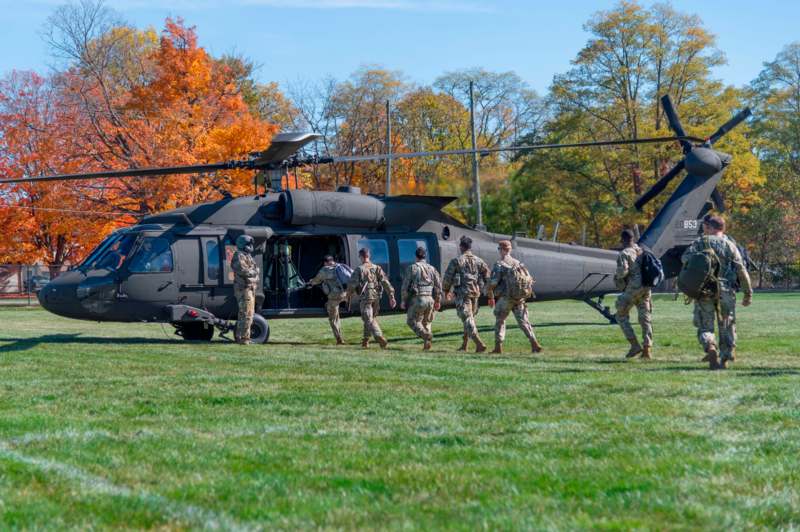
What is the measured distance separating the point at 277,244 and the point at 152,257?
8.12 ft

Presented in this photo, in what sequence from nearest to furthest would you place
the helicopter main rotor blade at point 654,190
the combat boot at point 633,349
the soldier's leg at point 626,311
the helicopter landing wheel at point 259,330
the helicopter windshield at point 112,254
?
the combat boot at point 633,349 < the soldier's leg at point 626,311 < the helicopter windshield at point 112,254 < the helicopter landing wheel at point 259,330 < the helicopter main rotor blade at point 654,190

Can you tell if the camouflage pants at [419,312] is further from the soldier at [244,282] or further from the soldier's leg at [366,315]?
the soldier at [244,282]

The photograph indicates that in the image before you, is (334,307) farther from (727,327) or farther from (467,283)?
(727,327)

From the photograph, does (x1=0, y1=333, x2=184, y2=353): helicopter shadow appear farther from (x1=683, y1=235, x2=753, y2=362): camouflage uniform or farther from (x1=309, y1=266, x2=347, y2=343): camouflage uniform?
(x1=683, y1=235, x2=753, y2=362): camouflage uniform

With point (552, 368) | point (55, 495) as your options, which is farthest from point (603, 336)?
point (55, 495)

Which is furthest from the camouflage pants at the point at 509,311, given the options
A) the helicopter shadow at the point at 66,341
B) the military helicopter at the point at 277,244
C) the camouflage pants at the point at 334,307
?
the helicopter shadow at the point at 66,341

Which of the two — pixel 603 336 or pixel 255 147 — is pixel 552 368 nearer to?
pixel 603 336

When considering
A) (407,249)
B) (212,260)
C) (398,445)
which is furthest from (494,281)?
(398,445)

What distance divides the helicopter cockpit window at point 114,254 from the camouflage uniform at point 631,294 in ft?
28.6

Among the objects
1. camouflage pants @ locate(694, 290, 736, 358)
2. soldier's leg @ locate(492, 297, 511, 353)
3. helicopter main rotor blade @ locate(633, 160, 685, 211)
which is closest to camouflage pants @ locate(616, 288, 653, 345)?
soldier's leg @ locate(492, 297, 511, 353)

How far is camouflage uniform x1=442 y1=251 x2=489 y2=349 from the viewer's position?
55.6 feet

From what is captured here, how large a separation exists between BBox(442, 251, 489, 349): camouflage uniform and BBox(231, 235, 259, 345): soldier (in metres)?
3.44

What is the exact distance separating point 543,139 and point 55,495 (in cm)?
5151

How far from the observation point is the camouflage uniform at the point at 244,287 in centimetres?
1742
